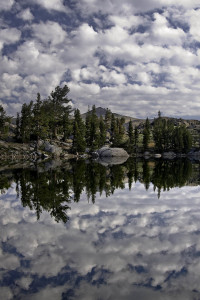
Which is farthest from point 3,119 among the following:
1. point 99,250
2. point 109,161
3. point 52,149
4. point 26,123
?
point 99,250

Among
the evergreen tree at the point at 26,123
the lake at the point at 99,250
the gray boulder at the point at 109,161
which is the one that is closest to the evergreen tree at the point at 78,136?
the gray boulder at the point at 109,161

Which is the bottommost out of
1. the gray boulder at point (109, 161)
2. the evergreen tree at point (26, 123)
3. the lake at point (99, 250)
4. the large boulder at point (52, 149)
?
the gray boulder at point (109, 161)

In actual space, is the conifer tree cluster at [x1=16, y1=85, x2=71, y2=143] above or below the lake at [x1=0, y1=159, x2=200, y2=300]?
above

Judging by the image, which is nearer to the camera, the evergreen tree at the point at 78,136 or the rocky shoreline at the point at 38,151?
the rocky shoreline at the point at 38,151

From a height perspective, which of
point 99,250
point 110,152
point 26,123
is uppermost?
point 26,123

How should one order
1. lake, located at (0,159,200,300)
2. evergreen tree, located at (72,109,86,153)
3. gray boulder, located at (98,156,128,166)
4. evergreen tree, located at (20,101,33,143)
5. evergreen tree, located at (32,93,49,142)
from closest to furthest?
lake, located at (0,159,200,300)
gray boulder, located at (98,156,128,166)
evergreen tree, located at (32,93,49,142)
evergreen tree, located at (20,101,33,143)
evergreen tree, located at (72,109,86,153)

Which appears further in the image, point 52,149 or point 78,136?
point 78,136

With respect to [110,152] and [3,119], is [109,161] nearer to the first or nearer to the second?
[110,152]

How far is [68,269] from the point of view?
6.58 m

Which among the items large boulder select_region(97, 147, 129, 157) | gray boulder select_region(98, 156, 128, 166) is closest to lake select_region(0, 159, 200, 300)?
gray boulder select_region(98, 156, 128, 166)

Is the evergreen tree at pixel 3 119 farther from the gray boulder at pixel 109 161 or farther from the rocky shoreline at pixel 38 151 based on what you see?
the gray boulder at pixel 109 161

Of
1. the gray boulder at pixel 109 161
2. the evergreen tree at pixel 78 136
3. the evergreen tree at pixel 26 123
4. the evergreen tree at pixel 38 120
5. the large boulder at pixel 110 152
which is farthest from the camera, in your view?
the large boulder at pixel 110 152

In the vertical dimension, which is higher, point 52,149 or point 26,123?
point 26,123

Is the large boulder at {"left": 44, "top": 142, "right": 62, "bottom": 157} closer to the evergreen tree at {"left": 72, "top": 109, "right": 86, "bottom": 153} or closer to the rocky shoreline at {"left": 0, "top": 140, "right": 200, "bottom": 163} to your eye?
the rocky shoreline at {"left": 0, "top": 140, "right": 200, "bottom": 163}
